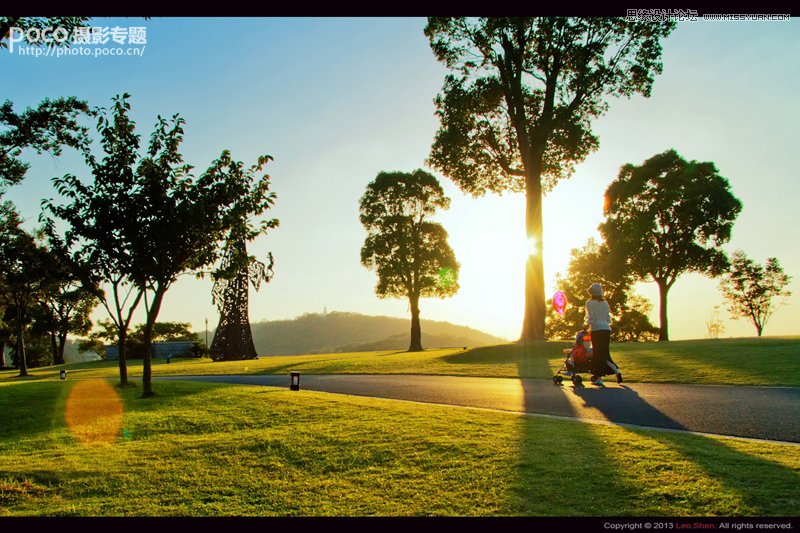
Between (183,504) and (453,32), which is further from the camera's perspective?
(453,32)

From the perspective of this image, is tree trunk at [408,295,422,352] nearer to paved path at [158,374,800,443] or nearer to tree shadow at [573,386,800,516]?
paved path at [158,374,800,443]

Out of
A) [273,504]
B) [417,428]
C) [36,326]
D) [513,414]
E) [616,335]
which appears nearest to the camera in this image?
[273,504]

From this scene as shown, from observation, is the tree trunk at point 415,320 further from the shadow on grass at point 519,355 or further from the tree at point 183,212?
the tree at point 183,212

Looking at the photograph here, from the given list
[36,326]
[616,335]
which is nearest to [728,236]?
[616,335]

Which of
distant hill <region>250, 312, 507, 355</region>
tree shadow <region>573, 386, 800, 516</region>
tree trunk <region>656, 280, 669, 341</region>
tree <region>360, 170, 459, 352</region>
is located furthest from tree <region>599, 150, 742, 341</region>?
distant hill <region>250, 312, 507, 355</region>

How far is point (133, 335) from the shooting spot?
5988 cm

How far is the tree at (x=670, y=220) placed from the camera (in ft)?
124

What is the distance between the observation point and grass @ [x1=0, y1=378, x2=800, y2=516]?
4477mm
